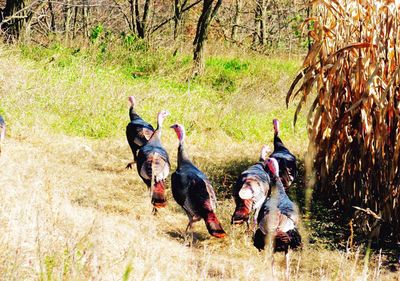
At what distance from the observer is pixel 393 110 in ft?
20.5

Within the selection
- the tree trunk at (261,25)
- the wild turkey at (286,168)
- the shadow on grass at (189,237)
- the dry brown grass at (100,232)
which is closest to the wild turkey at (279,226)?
the dry brown grass at (100,232)

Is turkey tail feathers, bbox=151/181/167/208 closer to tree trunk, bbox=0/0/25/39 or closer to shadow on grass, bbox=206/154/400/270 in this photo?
shadow on grass, bbox=206/154/400/270

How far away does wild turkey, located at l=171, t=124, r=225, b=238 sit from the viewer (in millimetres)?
5883

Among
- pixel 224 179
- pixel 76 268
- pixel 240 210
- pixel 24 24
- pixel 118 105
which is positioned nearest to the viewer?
pixel 76 268

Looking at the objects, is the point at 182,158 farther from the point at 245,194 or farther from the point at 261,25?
the point at 261,25

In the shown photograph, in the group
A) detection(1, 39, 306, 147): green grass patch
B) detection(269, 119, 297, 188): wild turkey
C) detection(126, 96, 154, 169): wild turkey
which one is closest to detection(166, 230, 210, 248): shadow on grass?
detection(269, 119, 297, 188): wild turkey

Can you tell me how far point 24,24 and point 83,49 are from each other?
56.4 inches

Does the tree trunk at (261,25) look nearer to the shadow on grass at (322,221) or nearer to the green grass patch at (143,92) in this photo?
the green grass patch at (143,92)

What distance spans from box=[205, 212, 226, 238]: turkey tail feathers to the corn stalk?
156 cm

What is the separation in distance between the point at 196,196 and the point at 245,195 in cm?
45

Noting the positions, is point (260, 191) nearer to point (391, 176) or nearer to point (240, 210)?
point (240, 210)

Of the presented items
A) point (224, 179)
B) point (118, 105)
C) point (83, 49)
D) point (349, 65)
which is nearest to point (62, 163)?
point (224, 179)

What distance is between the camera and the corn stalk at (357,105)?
633cm

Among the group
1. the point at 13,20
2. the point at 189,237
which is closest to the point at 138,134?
the point at 189,237
